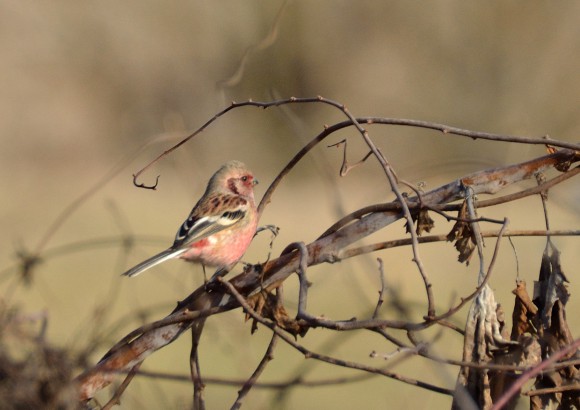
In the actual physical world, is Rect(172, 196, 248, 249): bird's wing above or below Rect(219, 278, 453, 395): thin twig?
above

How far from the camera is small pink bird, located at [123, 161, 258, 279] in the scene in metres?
3.05

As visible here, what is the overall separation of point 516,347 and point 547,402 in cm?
14

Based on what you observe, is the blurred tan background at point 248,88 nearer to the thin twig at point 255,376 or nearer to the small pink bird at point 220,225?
the small pink bird at point 220,225

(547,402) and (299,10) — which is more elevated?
(299,10)

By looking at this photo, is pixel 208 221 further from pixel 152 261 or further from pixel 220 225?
pixel 152 261

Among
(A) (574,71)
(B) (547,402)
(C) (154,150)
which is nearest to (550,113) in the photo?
(A) (574,71)

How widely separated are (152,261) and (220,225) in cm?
50

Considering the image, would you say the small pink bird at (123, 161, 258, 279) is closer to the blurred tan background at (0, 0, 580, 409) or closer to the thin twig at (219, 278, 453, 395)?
the thin twig at (219, 278, 453, 395)

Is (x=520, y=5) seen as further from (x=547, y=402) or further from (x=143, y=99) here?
(x=547, y=402)

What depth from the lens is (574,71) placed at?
10.8 m

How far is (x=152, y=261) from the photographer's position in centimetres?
287

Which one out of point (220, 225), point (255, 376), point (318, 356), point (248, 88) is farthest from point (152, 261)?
point (248, 88)

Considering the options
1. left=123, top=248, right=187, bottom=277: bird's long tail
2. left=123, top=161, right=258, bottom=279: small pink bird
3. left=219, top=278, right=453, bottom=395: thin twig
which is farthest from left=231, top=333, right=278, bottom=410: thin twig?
left=123, top=161, right=258, bottom=279: small pink bird

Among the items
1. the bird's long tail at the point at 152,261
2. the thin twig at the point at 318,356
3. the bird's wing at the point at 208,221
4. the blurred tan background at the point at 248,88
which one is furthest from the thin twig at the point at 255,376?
the blurred tan background at the point at 248,88
